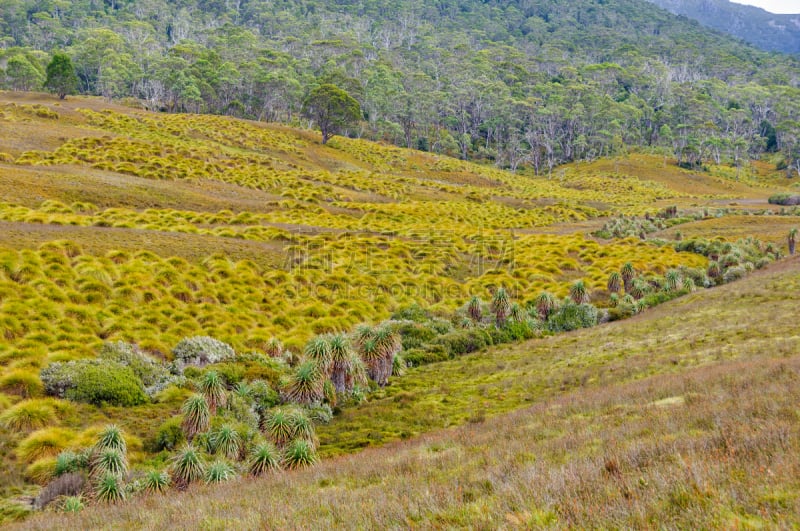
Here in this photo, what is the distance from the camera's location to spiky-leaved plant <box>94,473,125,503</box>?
26.8 ft

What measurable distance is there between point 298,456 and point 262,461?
0.75 m

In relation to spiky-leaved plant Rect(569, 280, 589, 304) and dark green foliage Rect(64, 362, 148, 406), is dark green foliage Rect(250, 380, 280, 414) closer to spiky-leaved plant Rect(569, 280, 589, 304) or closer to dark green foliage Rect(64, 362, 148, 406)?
dark green foliage Rect(64, 362, 148, 406)

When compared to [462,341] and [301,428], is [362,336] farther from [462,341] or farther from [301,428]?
[462,341]

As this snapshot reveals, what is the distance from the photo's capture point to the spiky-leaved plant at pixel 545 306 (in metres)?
23.0

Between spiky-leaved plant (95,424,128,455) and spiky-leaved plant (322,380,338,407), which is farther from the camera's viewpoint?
spiky-leaved plant (322,380,338,407)

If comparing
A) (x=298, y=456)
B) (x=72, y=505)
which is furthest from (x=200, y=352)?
(x=72, y=505)

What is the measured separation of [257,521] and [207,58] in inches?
4034

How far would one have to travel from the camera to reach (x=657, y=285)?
90.8 ft

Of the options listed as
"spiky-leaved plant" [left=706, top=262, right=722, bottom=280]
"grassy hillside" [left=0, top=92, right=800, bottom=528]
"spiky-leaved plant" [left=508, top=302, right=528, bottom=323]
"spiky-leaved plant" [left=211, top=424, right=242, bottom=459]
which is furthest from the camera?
"spiky-leaved plant" [left=706, top=262, right=722, bottom=280]

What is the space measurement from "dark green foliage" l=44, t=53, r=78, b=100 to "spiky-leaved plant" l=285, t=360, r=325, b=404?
257 feet

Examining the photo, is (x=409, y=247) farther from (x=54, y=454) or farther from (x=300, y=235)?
(x=54, y=454)

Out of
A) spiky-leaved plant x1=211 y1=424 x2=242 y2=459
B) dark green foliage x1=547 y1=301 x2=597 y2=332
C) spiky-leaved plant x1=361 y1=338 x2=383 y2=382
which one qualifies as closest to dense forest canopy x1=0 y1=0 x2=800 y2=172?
dark green foliage x1=547 y1=301 x2=597 y2=332

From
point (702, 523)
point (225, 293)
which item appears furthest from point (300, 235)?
point (702, 523)

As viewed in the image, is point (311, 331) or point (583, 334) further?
point (583, 334)
